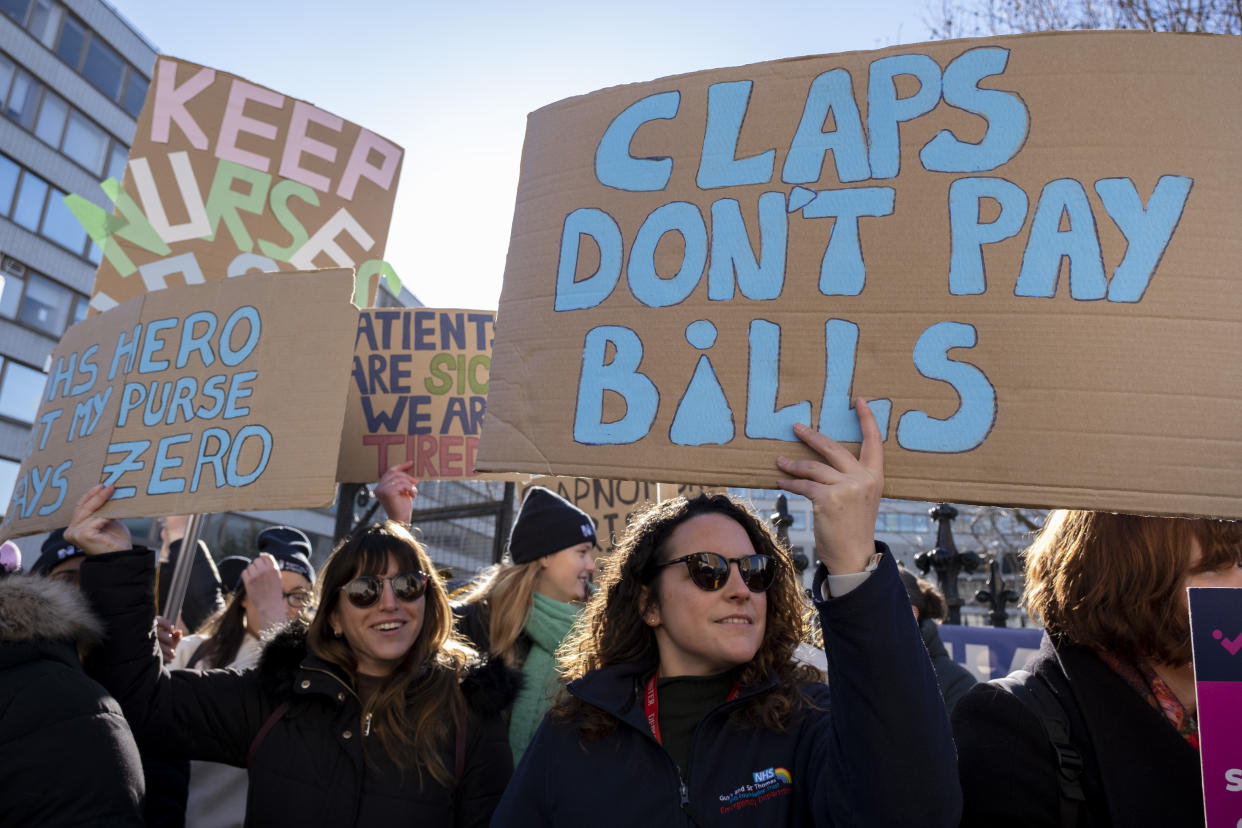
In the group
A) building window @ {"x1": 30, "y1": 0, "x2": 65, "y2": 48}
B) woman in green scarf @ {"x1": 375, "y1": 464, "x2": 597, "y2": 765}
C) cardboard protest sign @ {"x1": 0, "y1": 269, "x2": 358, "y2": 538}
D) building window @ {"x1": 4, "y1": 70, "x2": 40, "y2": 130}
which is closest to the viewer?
cardboard protest sign @ {"x1": 0, "y1": 269, "x2": 358, "y2": 538}

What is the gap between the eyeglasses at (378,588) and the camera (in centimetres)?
263

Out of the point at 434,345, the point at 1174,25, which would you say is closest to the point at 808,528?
the point at 1174,25

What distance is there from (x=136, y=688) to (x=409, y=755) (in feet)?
2.35

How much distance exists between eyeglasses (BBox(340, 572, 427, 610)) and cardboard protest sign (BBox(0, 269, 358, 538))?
308mm

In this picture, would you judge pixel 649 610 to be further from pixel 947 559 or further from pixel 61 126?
pixel 61 126

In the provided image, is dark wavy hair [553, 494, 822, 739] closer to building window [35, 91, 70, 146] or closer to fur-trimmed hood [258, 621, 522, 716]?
fur-trimmed hood [258, 621, 522, 716]

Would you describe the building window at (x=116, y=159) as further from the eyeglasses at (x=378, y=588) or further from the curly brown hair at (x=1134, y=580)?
the curly brown hair at (x=1134, y=580)

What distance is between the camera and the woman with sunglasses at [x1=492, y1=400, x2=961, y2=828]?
139cm

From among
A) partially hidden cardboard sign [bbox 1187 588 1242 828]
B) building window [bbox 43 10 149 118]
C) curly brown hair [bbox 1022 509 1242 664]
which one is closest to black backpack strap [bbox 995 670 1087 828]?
curly brown hair [bbox 1022 509 1242 664]

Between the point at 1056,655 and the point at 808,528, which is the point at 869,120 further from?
the point at 808,528

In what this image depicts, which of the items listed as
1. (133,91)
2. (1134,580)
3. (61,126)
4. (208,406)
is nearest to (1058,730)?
(1134,580)

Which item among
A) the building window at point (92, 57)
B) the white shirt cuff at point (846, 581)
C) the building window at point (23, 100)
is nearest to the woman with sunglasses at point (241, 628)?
the white shirt cuff at point (846, 581)

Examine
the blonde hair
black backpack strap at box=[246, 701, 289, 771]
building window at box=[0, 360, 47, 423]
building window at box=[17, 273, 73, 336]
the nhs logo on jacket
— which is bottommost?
black backpack strap at box=[246, 701, 289, 771]

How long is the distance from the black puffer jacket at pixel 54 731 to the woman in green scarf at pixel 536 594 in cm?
116
